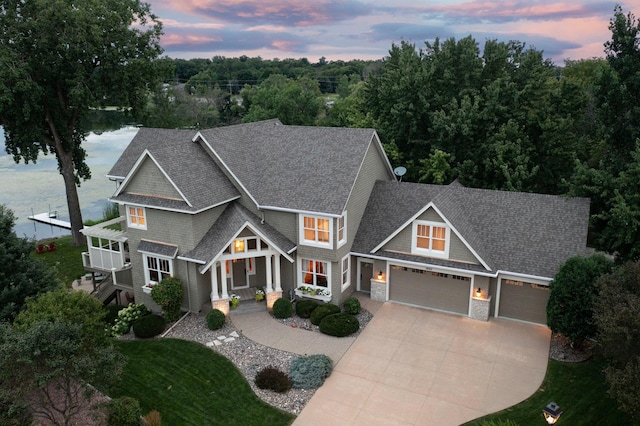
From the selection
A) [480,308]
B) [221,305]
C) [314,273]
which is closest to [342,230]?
[314,273]

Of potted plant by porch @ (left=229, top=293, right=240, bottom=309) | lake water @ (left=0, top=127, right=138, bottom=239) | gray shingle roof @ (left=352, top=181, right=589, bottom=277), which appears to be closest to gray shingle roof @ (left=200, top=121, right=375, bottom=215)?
gray shingle roof @ (left=352, top=181, right=589, bottom=277)

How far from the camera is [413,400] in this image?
707 inches

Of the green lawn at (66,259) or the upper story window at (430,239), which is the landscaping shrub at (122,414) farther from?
the green lawn at (66,259)

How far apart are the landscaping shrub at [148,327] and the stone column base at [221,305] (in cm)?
241

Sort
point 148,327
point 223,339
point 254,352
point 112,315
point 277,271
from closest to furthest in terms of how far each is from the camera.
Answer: point 254,352, point 223,339, point 148,327, point 277,271, point 112,315

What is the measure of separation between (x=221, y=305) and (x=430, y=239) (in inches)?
415

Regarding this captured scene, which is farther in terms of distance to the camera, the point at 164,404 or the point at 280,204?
the point at 280,204

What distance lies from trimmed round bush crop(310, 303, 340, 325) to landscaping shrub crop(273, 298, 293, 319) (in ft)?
4.00

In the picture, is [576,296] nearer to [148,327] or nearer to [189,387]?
[189,387]

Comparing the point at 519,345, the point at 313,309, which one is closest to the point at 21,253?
the point at 313,309

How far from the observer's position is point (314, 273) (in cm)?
2508

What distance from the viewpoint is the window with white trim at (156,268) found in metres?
24.5

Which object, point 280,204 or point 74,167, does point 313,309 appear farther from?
point 74,167

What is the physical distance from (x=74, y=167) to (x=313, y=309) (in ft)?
78.0
